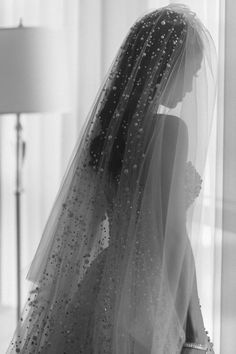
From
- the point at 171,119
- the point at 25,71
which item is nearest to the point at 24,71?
the point at 25,71

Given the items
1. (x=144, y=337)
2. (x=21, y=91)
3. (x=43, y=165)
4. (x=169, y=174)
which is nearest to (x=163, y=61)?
(x=169, y=174)

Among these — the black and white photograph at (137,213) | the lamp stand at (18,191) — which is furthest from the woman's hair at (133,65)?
the lamp stand at (18,191)

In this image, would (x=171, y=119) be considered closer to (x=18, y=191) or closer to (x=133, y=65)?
(x=133, y=65)

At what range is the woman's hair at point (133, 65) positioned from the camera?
1.33 meters

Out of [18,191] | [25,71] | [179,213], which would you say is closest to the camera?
[179,213]

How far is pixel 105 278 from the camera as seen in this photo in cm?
133

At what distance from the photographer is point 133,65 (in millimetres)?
1364

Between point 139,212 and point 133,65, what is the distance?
31cm

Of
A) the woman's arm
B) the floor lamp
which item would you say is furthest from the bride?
the floor lamp

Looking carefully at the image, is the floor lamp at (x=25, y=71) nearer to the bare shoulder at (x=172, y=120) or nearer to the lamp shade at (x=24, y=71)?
the lamp shade at (x=24, y=71)

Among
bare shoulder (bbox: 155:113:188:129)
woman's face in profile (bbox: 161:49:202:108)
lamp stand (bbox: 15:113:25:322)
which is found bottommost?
lamp stand (bbox: 15:113:25:322)

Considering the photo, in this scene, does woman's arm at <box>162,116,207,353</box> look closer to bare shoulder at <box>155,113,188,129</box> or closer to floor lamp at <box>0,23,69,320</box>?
bare shoulder at <box>155,113,188,129</box>

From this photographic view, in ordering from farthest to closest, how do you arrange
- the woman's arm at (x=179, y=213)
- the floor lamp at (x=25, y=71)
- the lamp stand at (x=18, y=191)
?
the lamp stand at (x=18, y=191) → the floor lamp at (x=25, y=71) → the woman's arm at (x=179, y=213)

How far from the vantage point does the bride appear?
128cm
